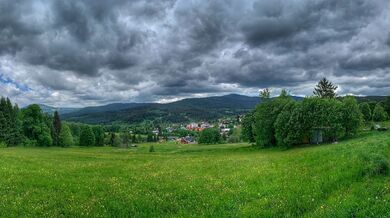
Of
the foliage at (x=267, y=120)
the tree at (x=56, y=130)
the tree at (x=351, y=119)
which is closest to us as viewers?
the tree at (x=351, y=119)

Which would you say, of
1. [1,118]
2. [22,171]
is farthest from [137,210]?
[1,118]

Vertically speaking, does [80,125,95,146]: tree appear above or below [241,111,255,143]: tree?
below

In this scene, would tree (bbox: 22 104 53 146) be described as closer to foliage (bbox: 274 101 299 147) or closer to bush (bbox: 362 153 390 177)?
foliage (bbox: 274 101 299 147)

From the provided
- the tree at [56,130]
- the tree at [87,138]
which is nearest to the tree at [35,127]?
the tree at [56,130]

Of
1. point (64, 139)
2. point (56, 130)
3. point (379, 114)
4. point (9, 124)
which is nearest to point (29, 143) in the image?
point (9, 124)

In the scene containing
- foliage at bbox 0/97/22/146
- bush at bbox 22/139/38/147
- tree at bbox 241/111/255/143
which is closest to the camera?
tree at bbox 241/111/255/143

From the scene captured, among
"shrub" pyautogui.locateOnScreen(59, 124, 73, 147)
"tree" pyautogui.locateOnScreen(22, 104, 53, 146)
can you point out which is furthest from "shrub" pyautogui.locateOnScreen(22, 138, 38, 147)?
"shrub" pyautogui.locateOnScreen(59, 124, 73, 147)

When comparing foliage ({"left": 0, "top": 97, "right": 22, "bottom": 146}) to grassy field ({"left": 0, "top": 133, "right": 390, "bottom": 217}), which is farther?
foliage ({"left": 0, "top": 97, "right": 22, "bottom": 146})

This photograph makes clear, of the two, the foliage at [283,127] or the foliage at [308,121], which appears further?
the foliage at [283,127]

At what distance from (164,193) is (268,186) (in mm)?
4686

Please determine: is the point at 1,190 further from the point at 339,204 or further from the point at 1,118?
the point at 1,118

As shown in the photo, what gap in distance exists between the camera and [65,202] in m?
14.0

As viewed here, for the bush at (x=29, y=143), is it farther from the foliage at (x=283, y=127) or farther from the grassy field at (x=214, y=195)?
the grassy field at (x=214, y=195)

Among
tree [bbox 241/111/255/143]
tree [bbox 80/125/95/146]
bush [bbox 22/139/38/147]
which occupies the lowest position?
tree [bbox 80/125/95/146]
